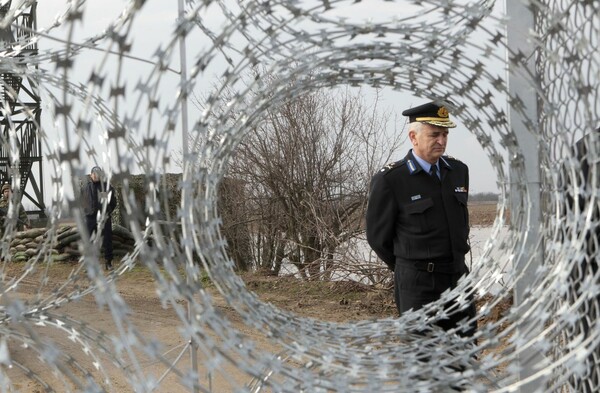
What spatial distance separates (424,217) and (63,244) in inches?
455

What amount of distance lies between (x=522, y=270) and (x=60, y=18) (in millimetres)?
2775

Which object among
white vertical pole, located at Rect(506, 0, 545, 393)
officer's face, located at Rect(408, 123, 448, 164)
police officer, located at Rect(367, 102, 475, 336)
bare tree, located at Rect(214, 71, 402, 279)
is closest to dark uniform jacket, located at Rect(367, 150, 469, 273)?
police officer, located at Rect(367, 102, 475, 336)

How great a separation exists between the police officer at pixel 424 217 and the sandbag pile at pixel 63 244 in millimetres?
10321

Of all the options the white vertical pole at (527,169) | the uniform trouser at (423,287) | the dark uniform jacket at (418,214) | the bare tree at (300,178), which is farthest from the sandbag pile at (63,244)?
the white vertical pole at (527,169)

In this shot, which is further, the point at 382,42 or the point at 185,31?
the point at 382,42

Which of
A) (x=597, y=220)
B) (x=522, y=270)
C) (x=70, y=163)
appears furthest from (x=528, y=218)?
(x=70, y=163)

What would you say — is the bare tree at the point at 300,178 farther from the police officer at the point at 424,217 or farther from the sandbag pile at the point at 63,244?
the police officer at the point at 424,217

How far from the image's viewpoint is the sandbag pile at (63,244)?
14.6 meters

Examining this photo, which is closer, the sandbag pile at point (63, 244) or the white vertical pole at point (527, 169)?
the white vertical pole at point (527, 169)

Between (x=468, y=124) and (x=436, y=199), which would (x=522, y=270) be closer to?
(x=468, y=124)

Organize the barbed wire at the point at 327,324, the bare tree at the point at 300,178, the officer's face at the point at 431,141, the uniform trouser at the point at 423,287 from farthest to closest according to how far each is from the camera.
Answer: the bare tree at the point at 300,178, the officer's face at the point at 431,141, the uniform trouser at the point at 423,287, the barbed wire at the point at 327,324

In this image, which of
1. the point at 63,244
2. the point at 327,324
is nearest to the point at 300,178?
the point at 63,244

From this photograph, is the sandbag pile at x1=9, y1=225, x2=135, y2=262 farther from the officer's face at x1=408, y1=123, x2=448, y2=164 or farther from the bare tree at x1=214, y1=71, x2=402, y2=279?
the officer's face at x1=408, y1=123, x2=448, y2=164

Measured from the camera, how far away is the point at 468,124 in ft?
12.5
